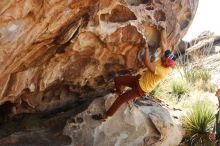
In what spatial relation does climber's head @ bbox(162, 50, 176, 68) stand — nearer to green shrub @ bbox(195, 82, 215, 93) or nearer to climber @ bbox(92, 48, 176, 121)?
climber @ bbox(92, 48, 176, 121)

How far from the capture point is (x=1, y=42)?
20.5ft

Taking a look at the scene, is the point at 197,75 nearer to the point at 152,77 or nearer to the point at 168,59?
the point at 152,77

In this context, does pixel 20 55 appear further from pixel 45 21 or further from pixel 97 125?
pixel 97 125

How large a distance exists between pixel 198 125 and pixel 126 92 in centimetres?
333

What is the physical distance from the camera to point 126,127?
9172 millimetres

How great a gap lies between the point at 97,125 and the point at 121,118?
0.58 m

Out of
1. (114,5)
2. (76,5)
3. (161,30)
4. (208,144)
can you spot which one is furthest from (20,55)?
(208,144)

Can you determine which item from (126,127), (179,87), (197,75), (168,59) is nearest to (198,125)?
(126,127)

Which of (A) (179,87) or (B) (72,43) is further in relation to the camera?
(A) (179,87)

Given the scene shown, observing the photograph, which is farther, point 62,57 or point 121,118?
point 121,118

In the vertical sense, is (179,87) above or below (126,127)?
below

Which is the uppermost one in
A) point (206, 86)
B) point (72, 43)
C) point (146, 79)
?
point (72, 43)

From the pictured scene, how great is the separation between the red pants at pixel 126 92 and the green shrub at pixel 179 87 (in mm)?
6431

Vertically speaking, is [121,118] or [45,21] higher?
[45,21]
